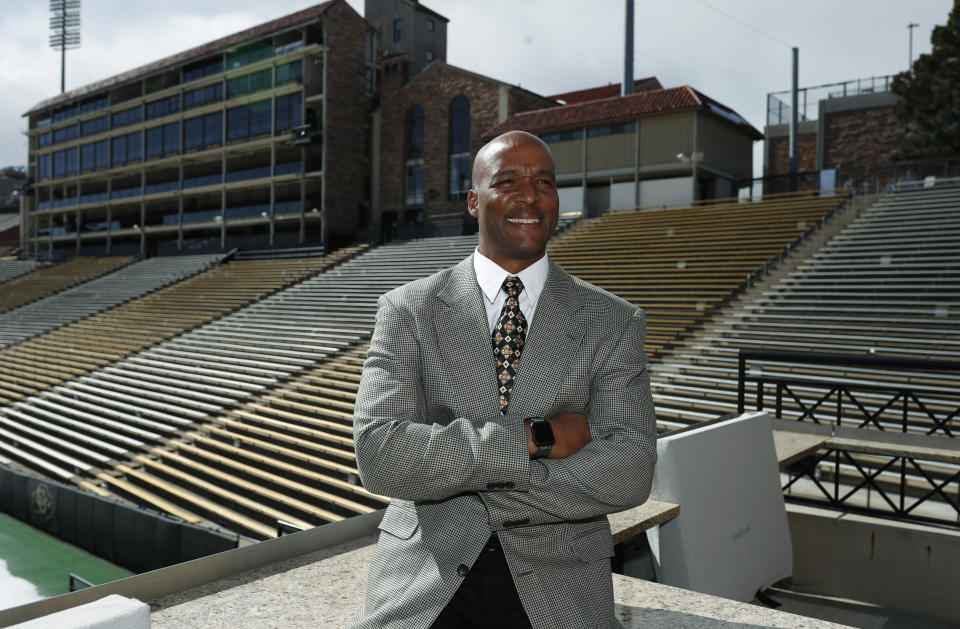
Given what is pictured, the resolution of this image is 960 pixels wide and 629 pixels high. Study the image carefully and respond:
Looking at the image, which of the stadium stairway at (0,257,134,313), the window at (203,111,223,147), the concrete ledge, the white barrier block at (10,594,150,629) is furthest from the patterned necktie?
the window at (203,111,223,147)

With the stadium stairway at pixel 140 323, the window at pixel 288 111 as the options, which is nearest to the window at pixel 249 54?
the window at pixel 288 111

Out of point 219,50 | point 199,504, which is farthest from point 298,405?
point 219,50

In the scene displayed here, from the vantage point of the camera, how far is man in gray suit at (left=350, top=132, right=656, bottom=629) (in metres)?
1.57

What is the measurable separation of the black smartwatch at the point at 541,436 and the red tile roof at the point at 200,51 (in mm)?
34115

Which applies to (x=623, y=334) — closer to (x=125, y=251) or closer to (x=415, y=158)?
(x=415, y=158)

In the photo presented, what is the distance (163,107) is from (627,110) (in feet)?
94.4

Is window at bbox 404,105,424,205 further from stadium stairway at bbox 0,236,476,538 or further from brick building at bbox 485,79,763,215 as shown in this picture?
stadium stairway at bbox 0,236,476,538

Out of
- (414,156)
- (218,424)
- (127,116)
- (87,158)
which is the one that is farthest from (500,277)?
(87,158)

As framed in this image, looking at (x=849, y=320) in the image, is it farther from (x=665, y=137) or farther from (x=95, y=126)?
(x=95, y=126)

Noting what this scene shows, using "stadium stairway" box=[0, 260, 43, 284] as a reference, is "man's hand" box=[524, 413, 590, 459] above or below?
below

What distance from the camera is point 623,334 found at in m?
1.75

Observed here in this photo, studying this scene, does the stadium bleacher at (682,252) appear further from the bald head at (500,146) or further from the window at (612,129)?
the bald head at (500,146)

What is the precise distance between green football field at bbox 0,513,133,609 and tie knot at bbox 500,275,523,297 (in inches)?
318

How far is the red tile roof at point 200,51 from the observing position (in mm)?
32334
